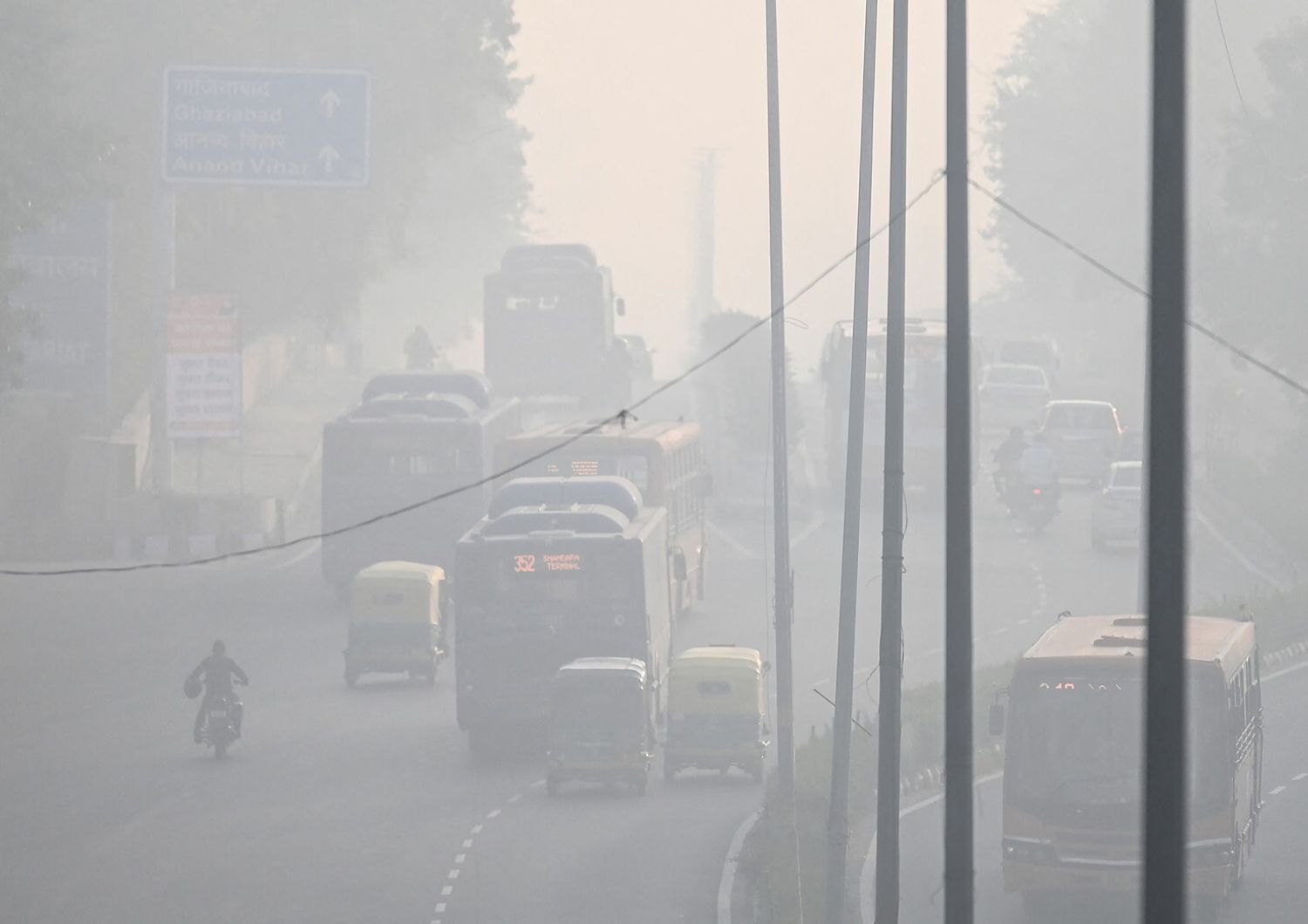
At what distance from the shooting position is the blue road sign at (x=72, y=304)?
125 feet

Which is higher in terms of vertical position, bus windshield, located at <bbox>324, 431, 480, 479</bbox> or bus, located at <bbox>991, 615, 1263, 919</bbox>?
bus windshield, located at <bbox>324, 431, 480, 479</bbox>

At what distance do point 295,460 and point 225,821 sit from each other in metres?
32.1

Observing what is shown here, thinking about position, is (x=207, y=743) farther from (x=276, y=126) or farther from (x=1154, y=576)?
(x=1154, y=576)

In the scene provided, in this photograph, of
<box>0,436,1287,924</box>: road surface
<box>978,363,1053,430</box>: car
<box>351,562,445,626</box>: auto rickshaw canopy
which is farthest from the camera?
<box>978,363,1053,430</box>: car

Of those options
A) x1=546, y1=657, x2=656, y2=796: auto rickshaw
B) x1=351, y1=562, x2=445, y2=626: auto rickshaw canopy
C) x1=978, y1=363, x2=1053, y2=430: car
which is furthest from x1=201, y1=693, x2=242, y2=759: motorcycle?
x1=978, y1=363, x2=1053, y2=430: car

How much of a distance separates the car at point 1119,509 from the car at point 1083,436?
7384 mm

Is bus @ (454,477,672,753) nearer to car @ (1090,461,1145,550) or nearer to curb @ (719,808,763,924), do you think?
curb @ (719,808,763,924)

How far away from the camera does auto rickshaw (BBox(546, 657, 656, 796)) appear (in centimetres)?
2344

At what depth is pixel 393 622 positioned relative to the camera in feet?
96.9

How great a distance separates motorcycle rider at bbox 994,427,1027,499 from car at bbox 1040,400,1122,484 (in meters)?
2.90

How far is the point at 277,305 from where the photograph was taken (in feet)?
188

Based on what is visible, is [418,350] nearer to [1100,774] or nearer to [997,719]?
[997,719]

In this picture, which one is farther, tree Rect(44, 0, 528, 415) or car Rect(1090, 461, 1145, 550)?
tree Rect(44, 0, 528, 415)

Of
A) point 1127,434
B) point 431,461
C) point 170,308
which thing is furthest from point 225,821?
point 1127,434
